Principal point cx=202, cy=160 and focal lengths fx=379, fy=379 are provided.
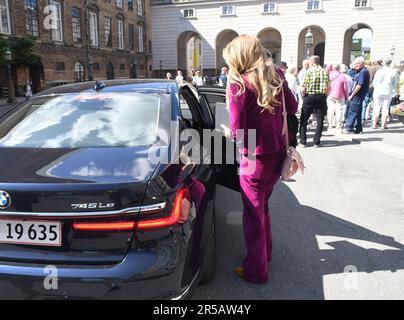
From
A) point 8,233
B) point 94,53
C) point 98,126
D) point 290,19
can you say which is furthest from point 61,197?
point 290,19

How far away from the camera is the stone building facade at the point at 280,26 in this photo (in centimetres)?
4397

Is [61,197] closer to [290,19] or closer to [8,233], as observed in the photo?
[8,233]

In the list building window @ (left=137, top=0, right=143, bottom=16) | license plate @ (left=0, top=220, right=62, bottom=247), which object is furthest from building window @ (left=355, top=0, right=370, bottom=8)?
license plate @ (left=0, top=220, right=62, bottom=247)

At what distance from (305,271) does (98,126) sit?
7.30ft

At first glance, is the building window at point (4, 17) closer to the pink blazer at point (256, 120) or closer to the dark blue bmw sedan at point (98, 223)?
the pink blazer at point (256, 120)

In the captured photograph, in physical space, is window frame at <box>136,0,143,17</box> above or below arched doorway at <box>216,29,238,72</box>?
above

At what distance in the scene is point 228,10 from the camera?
49.5m

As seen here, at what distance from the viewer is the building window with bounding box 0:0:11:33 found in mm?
26297

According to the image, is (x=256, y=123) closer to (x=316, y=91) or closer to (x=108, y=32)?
(x=316, y=91)

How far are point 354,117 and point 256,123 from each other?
28.2ft

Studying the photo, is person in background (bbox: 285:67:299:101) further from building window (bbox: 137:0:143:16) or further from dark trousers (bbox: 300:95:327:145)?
A: building window (bbox: 137:0:143:16)

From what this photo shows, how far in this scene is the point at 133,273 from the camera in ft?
6.70

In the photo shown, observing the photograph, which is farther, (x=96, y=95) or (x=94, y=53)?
(x=94, y=53)

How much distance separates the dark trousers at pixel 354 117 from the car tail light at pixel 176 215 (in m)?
9.20
